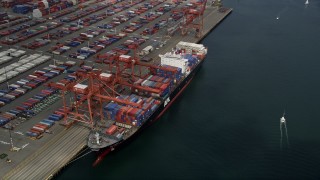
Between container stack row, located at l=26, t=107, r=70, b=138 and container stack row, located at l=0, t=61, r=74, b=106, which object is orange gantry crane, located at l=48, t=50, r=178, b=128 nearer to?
container stack row, located at l=26, t=107, r=70, b=138

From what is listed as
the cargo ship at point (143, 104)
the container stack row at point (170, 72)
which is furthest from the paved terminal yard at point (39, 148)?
the container stack row at point (170, 72)

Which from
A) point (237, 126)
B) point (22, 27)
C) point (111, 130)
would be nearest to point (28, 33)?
point (22, 27)

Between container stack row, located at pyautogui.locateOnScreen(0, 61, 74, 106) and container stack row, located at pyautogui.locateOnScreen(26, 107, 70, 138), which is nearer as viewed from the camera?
container stack row, located at pyautogui.locateOnScreen(26, 107, 70, 138)

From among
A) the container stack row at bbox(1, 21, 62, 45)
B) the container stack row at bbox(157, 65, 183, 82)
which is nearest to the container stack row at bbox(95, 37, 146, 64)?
the container stack row at bbox(157, 65, 183, 82)

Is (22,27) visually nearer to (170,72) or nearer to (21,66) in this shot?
(21,66)

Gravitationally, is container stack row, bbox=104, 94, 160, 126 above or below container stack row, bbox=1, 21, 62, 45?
below

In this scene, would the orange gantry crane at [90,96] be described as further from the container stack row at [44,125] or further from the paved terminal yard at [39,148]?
the paved terminal yard at [39,148]

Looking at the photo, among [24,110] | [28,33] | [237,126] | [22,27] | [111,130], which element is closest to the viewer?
[111,130]
